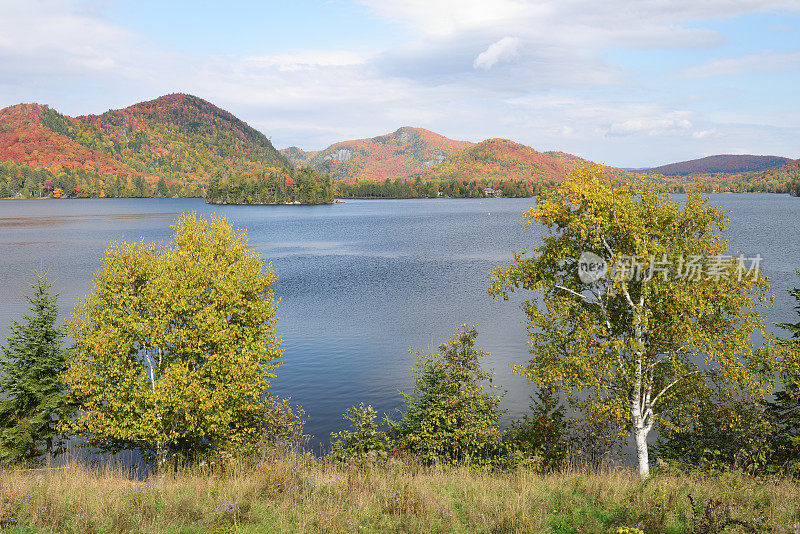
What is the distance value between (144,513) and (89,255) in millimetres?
91308

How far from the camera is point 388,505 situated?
39.2ft

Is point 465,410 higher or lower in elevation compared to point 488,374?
lower

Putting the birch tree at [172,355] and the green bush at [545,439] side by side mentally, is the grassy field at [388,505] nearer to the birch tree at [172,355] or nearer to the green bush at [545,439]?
the green bush at [545,439]

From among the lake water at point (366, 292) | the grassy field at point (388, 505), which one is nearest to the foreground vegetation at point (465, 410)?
the grassy field at point (388, 505)

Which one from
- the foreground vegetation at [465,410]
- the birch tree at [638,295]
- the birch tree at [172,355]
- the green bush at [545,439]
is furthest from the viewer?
the birch tree at [172,355]

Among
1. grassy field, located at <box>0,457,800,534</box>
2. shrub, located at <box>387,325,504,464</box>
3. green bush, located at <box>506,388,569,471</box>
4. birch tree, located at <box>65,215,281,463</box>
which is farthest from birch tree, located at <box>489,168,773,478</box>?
birch tree, located at <box>65,215,281,463</box>

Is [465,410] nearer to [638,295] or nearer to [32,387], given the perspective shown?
[638,295]

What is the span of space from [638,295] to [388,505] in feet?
41.9

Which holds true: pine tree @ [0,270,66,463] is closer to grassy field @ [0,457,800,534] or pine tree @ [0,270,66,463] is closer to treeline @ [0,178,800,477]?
treeline @ [0,178,800,477]

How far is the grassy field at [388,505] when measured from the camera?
34.9 ft

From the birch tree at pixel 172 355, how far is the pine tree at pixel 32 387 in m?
0.97

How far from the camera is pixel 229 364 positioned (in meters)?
23.3

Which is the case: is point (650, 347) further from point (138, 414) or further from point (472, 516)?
point (138, 414)

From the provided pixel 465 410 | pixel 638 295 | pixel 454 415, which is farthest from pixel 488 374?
pixel 638 295
